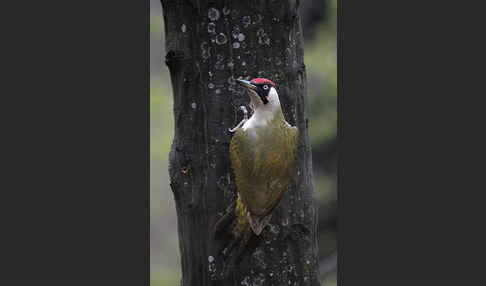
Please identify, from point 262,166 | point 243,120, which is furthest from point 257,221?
point 243,120

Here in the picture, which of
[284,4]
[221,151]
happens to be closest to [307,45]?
[284,4]

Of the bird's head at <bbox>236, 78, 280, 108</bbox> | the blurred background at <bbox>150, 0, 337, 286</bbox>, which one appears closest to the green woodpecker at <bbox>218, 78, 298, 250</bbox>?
the bird's head at <bbox>236, 78, 280, 108</bbox>

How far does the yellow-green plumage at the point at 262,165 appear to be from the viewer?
1.83m

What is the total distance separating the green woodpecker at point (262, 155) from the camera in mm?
1829

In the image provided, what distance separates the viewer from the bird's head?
183cm

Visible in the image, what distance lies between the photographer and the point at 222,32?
192 cm

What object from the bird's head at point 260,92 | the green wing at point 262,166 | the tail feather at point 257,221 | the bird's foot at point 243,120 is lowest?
the tail feather at point 257,221

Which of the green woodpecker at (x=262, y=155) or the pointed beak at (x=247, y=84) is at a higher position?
the pointed beak at (x=247, y=84)

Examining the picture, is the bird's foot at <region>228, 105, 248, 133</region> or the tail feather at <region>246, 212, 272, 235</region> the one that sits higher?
the bird's foot at <region>228, 105, 248, 133</region>

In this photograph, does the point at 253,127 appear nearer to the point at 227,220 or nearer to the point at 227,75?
the point at 227,75

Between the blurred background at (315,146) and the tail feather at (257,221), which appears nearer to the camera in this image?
the tail feather at (257,221)

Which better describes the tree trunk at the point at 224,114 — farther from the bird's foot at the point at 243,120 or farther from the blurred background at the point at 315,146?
the blurred background at the point at 315,146

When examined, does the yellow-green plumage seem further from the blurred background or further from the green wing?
the blurred background

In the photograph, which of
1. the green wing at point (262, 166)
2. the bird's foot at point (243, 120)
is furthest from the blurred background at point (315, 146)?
the green wing at point (262, 166)
